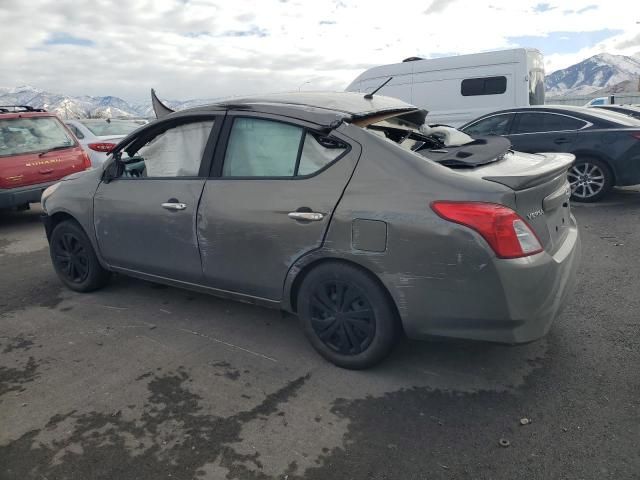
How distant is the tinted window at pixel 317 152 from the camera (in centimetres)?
291

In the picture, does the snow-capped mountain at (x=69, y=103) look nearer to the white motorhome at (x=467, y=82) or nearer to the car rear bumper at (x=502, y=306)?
the white motorhome at (x=467, y=82)

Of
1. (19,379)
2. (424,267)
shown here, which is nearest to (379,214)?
(424,267)

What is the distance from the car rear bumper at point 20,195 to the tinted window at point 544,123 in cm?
750

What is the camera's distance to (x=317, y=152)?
117 inches

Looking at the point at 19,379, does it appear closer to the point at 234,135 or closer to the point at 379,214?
the point at 234,135

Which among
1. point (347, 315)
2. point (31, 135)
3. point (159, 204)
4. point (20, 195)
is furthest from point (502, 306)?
point (31, 135)

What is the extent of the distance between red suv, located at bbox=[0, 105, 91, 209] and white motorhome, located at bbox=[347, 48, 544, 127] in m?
7.53

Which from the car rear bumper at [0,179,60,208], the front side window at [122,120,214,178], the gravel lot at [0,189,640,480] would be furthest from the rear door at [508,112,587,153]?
the car rear bumper at [0,179,60,208]

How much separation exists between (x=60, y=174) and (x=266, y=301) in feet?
18.9

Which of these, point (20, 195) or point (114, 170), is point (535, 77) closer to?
point (114, 170)

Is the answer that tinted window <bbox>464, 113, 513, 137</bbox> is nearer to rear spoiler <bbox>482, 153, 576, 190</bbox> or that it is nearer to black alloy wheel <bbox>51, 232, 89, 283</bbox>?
rear spoiler <bbox>482, 153, 576, 190</bbox>

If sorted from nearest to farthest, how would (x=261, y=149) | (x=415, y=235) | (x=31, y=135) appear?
(x=415, y=235) → (x=261, y=149) → (x=31, y=135)

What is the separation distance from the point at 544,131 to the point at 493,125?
899 millimetres

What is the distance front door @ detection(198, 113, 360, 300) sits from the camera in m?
2.88
